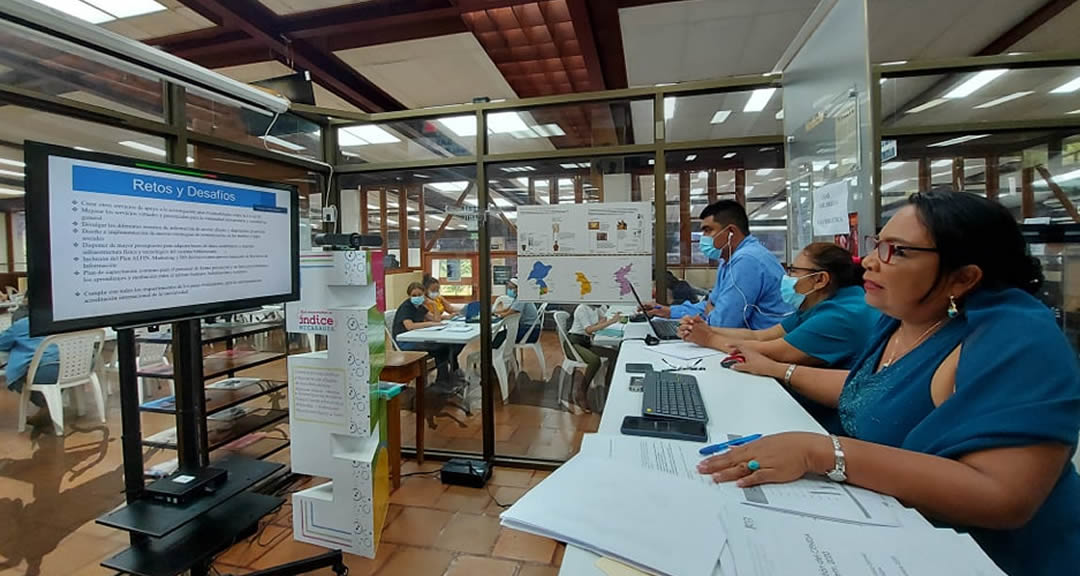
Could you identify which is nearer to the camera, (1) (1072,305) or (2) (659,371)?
(2) (659,371)

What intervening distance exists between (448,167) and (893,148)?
2.48 meters

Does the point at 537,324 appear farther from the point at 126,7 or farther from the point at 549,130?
the point at 126,7

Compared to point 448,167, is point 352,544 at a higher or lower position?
lower

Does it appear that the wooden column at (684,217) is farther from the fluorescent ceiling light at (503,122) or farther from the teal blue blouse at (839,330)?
the teal blue blouse at (839,330)

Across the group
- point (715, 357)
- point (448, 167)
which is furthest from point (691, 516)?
point (448, 167)

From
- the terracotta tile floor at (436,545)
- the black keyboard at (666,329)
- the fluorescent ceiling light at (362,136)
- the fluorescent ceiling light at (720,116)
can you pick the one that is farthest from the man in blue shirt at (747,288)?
the fluorescent ceiling light at (362,136)

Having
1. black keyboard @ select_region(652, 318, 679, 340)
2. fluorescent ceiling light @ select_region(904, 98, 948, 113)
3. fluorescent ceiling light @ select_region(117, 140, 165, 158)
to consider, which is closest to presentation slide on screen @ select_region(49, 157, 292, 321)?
fluorescent ceiling light @ select_region(117, 140, 165, 158)

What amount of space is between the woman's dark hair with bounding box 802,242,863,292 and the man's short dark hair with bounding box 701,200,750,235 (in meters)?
0.87

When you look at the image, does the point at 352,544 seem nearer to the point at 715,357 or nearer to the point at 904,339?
the point at 715,357

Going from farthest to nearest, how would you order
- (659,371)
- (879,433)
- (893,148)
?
(893,148), (659,371), (879,433)

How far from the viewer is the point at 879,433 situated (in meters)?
0.96

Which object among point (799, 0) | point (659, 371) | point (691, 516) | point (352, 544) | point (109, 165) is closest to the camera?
point (691, 516)

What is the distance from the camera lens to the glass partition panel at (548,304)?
2879mm

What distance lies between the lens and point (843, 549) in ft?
2.09
